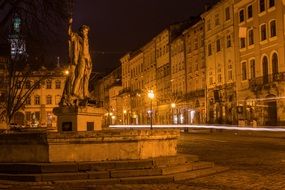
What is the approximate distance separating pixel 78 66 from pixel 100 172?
507 cm

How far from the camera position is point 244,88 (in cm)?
4912

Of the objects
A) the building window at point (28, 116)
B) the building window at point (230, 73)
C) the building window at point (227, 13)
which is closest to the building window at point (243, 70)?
the building window at point (230, 73)

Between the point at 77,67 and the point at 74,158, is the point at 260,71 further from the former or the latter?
the point at 74,158

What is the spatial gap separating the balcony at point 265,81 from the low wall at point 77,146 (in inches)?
1221

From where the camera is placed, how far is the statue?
1558 centimetres

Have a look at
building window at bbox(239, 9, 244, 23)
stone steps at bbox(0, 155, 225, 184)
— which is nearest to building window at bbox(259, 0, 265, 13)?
building window at bbox(239, 9, 244, 23)

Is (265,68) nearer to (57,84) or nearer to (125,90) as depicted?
(125,90)

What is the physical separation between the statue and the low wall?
3351mm

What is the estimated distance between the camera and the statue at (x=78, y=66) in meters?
15.6

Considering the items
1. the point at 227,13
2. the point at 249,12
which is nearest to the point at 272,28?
the point at 249,12

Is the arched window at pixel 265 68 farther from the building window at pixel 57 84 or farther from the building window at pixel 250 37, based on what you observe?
the building window at pixel 57 84

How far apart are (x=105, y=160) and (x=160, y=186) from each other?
75.4 inches

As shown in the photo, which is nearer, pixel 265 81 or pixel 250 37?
pixel 265 81

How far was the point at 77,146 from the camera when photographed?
39.5 feet
